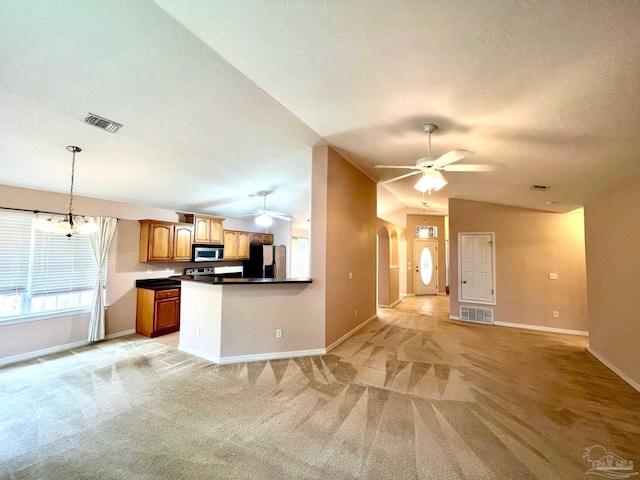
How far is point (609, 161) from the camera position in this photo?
8.61ft

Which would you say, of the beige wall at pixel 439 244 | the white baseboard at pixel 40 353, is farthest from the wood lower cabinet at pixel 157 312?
the beige wall at pixel 439 244

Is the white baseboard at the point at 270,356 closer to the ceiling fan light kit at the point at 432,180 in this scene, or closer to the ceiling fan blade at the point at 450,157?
the ceiling fan light kit at the point at 432,180

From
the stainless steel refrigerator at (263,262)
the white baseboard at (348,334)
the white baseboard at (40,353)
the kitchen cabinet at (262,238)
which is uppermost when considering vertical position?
the kitchen cabinet at (262,238)

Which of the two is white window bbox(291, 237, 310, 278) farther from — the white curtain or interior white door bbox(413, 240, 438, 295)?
the white curtain

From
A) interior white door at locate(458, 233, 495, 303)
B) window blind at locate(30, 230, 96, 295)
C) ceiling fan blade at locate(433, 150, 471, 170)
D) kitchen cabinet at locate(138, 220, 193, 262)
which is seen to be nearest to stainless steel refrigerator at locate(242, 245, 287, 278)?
kitchen cabinet at locate(138, 220, 193, 262)

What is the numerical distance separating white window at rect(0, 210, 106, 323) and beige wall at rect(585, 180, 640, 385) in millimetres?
7888

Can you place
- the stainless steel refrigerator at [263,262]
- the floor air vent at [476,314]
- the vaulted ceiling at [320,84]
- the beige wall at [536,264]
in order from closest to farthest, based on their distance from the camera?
the vaulted ceiling at [320,84] < the beige wall at [536,264] < the floor air vent at [476,314] < the stainless steel refrigerator at [263,262]

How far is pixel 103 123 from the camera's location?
2695 millimetres

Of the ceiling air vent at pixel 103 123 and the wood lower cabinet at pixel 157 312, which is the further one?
the wood lower cabinet at pixel 157 312

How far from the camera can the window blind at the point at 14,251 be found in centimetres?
381

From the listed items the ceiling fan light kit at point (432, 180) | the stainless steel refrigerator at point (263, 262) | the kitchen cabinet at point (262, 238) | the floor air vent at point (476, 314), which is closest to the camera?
the ceiling fan light kit at point (432, 180)

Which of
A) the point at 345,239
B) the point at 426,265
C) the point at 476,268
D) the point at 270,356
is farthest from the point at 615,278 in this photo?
the point at 426,265

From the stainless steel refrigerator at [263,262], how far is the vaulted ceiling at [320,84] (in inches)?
159

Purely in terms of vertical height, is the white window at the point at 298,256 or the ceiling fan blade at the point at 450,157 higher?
the ceiling fan blade at the point at 450,157
